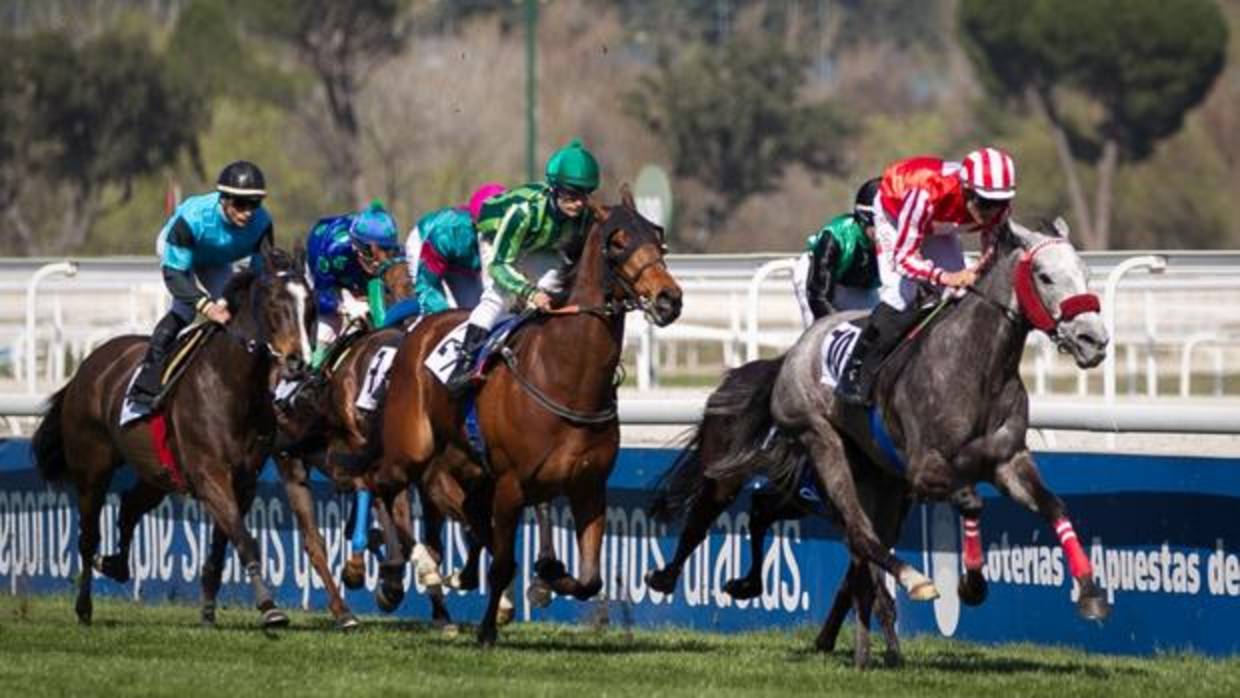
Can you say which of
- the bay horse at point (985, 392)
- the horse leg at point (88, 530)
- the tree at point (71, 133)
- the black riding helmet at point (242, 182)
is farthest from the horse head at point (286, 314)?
the tree at point (71, 133)

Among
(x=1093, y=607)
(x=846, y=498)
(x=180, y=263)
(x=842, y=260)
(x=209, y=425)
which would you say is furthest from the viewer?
(x=180, y=263)

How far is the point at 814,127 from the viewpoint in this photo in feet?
202

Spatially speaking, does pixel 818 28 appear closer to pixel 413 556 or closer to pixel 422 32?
pixel 422 32

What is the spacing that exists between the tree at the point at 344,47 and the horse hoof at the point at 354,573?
44261 millimetres

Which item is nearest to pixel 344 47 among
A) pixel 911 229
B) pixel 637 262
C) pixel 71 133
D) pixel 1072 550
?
pixel 71 133

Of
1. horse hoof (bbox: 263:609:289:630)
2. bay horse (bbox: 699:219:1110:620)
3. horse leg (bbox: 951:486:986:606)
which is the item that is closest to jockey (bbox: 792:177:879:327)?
bay horse (bbox: 699:219:1110:620)

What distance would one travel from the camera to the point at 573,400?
12141mm

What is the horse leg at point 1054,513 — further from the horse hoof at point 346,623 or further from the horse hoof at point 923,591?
the horse hoof at point 346,623

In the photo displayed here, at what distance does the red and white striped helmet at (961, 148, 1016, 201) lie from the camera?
11.1 meters

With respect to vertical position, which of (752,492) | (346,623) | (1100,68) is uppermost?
(1100,68)

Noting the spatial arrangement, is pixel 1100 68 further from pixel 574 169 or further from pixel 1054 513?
pixel 1054 513

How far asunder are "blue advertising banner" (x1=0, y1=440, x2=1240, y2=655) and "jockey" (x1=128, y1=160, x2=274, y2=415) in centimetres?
240

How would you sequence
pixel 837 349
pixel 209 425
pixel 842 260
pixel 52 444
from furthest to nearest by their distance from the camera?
pixel 52 444
pixel 209 425
pixel 842 260
pixel 837 349

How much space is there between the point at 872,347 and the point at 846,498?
64cm
